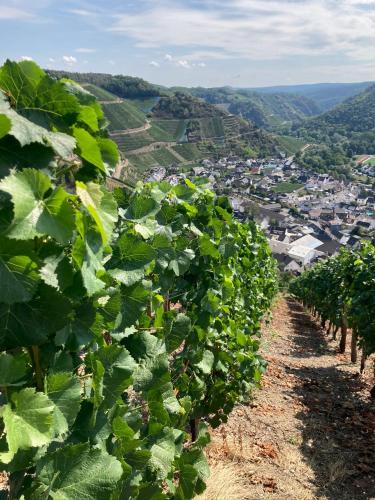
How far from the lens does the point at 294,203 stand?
112 meters

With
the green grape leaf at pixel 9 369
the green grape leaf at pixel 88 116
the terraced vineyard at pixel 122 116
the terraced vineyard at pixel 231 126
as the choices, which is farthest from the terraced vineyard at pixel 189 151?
the green grape leaf at pixel 9 369

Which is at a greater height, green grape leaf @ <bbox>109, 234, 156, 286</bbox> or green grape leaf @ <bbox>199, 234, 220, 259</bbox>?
green grape leaf @ <bbox>109, 234, 156, 286</bbox>

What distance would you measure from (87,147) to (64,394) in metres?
0.78

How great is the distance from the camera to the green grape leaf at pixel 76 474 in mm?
1449

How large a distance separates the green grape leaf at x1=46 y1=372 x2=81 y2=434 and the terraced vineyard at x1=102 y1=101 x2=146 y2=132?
411 feet

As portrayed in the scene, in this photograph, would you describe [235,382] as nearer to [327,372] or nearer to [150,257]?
[150,257]

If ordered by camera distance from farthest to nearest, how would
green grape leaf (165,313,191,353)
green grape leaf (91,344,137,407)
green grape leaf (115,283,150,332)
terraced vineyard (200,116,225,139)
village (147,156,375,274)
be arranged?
terraced vineyard (200,116,225,139), village (147,156,375,274), green grape leaf (165,313,191,353), green grape leaf (115,283,150,332), green grape leaf (91,344,137,407)

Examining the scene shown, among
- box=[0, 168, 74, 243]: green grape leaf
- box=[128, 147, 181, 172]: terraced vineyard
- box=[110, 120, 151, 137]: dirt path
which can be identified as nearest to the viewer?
box=[0, 168, 74, 243]: green grape leaf

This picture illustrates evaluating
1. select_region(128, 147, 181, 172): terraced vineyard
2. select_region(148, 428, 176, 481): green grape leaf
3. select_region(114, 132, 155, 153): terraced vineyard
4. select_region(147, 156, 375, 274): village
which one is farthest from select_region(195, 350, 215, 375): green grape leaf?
select_region(114, 132, 155, 153): terraced vineyard

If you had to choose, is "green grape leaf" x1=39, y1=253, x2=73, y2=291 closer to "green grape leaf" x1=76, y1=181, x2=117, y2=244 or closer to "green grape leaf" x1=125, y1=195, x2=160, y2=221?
"green grape leaf" x1=76, y1=181, x2=117, y2=244

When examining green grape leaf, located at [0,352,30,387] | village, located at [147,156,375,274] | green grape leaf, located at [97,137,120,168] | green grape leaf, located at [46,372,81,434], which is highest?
green grape leaf, located at [97,137,120,168]

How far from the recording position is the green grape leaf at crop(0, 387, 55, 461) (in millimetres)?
1217

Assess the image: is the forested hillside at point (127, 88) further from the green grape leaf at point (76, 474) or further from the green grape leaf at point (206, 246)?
the green grape leaf at point (76, 474)

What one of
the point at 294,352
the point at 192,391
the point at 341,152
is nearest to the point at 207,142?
the point at 341,152
